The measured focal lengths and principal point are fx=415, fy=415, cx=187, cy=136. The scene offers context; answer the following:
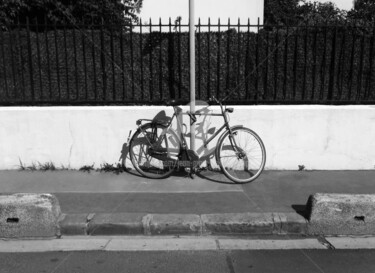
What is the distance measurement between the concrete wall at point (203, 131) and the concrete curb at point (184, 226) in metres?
2.02

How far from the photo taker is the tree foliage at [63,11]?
8812 mm

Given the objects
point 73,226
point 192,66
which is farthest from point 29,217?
point 192,66

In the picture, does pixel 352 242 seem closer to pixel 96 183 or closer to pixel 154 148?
pixel 154 148

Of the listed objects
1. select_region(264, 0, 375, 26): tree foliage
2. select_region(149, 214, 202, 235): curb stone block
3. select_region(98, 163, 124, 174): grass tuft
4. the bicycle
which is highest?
select_region(264, 0, 375, 26): tree foliage

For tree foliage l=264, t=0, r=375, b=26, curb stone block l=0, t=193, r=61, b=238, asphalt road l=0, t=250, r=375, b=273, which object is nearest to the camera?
asphalt road l=0, t=250, r=375, b=273

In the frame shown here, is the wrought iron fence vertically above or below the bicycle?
above

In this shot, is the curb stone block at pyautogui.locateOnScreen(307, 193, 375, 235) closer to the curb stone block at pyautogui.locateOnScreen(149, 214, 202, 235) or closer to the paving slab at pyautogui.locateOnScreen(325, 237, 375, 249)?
the paving slab at pyautogui.locateOnScreen(325, 237, 375, 249)

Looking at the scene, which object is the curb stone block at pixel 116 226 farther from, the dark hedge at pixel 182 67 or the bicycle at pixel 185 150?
the dark hedge at pixel 182 67

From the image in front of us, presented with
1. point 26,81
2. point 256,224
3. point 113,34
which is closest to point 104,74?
point 113,34

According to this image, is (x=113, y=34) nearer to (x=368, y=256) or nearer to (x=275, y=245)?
(x=275, y=245)

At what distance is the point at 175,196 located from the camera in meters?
5.43

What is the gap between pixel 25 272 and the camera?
12.3ft

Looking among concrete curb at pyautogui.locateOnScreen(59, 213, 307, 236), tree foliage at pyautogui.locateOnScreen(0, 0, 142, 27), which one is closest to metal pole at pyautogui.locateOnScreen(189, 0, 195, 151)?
concrete curb at pyautogui.locateOnScreen(59, 213, 307, 236)

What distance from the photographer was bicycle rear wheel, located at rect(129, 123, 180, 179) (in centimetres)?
620
